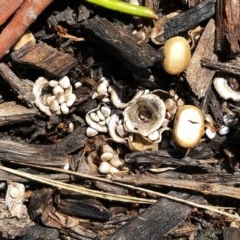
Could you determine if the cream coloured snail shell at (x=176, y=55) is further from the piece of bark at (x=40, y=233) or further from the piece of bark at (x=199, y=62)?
the piece of bark at (x=40, y=233)

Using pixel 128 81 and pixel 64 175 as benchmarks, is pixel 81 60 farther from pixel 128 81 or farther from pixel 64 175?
pixel 64 175

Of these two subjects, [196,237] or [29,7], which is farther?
[196,237]

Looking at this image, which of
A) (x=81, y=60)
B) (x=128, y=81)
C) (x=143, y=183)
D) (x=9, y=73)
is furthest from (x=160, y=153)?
(x=9, y=73)

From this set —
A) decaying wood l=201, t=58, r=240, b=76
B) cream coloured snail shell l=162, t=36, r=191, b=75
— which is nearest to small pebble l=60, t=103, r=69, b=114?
cream coloured snail shell l=162, t=36, r=191, b=75

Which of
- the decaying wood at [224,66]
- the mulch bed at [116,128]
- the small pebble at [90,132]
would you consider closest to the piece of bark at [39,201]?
the mulch bed at [116,128]

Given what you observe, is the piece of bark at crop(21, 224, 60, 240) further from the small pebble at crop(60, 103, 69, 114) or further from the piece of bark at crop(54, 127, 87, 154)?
the small pebble at crop(60, 103, 69, 114)

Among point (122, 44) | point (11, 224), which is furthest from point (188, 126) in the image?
point (11, 224)

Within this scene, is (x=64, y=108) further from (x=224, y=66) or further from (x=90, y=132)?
(x=224, y=66)
